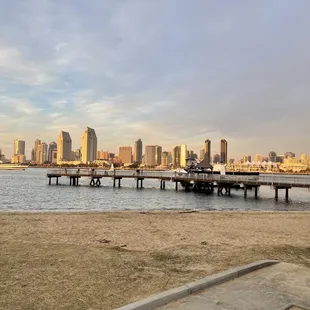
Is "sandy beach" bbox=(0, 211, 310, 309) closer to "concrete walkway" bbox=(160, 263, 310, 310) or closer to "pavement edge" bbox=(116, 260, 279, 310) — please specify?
"pavement edge" bbox=(116, 260, 279, 310)

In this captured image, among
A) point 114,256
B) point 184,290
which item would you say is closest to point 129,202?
point 114,256

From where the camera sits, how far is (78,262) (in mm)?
9008

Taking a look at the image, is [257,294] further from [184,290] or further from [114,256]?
[114,256]

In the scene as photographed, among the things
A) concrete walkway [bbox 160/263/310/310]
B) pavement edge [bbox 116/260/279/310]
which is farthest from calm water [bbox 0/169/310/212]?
concrete walkway [bbox 160/263/310/310]

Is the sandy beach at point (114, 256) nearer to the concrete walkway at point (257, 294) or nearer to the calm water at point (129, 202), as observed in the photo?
the concrete walkway at point (257, 294)

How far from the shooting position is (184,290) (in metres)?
6.13

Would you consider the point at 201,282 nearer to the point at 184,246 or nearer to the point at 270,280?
the point at 270,280

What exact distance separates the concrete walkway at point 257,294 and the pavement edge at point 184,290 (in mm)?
109

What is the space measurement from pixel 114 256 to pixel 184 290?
4.07 meters

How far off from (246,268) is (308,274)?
150 cm

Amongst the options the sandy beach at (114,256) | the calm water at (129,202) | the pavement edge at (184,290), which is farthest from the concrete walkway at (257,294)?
the calm water at (129,202)

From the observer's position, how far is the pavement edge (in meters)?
5.51

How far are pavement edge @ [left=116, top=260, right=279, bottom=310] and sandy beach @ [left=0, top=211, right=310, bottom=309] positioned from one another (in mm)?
589

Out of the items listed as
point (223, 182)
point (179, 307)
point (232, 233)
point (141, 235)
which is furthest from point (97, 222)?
point (223, 182)
